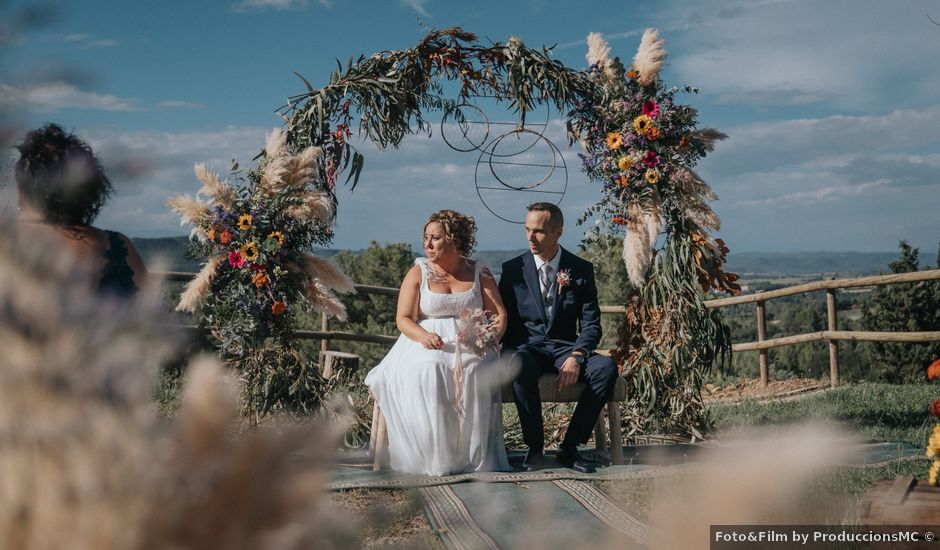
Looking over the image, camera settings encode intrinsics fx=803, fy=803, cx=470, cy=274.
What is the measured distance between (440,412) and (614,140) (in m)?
2.53

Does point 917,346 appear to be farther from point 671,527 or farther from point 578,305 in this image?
point 671,527

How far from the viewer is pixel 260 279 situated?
17.3ft

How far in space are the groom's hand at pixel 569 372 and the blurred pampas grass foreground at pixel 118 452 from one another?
5086mm

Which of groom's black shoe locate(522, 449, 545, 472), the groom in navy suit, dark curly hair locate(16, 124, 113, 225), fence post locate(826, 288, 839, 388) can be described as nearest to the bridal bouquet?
the groom in navy suit

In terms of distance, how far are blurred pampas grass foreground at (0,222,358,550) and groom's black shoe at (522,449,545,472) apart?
5.00 metres

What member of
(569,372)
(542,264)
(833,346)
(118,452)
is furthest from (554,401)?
(118,452)

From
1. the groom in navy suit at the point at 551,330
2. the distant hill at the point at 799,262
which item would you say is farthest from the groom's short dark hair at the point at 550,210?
the distant hill at the point at 799,262

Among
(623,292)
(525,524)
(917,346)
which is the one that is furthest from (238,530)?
(623,292)

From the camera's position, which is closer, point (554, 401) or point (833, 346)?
point (554, 401)

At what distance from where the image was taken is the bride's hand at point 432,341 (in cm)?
507

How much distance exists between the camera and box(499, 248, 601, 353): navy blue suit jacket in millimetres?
5484

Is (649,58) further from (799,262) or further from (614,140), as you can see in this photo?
(799,262)

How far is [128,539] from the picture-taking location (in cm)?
20

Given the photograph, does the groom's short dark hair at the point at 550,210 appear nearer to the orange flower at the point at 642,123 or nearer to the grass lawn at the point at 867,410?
the orange flower at the point at 642,123
